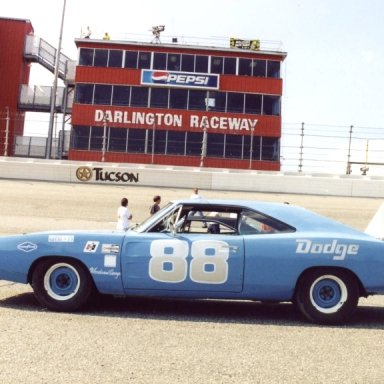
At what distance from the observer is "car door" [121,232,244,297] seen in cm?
567

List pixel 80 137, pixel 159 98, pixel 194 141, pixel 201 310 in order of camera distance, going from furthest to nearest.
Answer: pixel 159 98 < pixel 194 141 < pixel 80 137 < pixel 201 310

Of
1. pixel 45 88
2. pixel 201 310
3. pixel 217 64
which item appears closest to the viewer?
pixel 201 310

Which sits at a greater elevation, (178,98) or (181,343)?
(178,98)

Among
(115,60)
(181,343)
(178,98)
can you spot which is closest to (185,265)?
(181,343)

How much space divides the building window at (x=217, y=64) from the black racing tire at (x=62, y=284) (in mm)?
33490

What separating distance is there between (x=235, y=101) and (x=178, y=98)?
4.12m

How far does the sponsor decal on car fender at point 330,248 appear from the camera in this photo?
5.63 meters

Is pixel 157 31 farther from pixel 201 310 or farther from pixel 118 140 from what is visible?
pixel 201 310

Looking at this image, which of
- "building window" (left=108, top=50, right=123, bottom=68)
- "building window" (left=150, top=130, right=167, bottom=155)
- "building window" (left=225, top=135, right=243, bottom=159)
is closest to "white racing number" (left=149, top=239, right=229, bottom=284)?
"building window" (left=225, top=135, right=243, bottom=159)

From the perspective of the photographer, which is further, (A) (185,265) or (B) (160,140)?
(B) (160,140)

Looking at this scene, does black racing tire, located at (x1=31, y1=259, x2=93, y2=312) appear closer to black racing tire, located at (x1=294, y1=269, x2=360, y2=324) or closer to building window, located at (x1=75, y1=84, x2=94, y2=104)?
black racing tire, located at (x1=294, y1=269, x2=360, y2=324)

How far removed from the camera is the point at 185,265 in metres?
5.71

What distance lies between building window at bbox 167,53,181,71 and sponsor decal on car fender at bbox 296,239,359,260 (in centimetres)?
3359

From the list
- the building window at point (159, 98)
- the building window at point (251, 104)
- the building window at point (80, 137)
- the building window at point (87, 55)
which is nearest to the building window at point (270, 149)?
the building window at point (251, 104)
